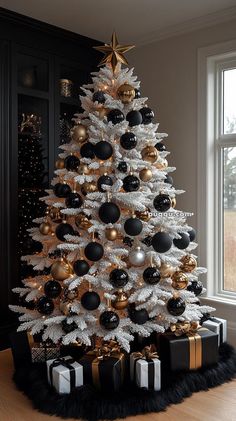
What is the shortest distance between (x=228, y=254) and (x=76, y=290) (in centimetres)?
145

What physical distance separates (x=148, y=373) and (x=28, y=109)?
210cm

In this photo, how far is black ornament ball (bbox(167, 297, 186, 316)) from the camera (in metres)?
2.31

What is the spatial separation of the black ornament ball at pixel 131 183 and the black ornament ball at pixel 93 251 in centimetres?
37

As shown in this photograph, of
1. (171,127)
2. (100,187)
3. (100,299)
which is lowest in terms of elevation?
(100,299)

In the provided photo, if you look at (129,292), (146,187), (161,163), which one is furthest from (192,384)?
(161,163)

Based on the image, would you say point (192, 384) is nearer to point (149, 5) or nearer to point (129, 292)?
point (129, 292)

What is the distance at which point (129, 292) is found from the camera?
2.38 meters

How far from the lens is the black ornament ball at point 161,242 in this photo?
227 cm

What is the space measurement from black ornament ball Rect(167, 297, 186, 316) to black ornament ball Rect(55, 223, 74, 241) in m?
0.68

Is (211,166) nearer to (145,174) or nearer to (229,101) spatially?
(229,101)

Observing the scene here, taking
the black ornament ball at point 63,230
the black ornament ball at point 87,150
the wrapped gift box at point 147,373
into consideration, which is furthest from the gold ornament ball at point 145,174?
the wrapped gift box at point 147,373

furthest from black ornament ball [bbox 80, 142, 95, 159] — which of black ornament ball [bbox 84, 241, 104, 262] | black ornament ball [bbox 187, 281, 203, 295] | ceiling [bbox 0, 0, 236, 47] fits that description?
ceiling [bbox 0, 0, 236, 47]

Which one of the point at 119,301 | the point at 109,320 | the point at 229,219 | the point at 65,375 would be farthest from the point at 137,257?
the point at 229,219

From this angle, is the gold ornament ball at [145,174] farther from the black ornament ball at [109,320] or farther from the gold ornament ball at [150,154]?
the black ornament ball at [109,320]
